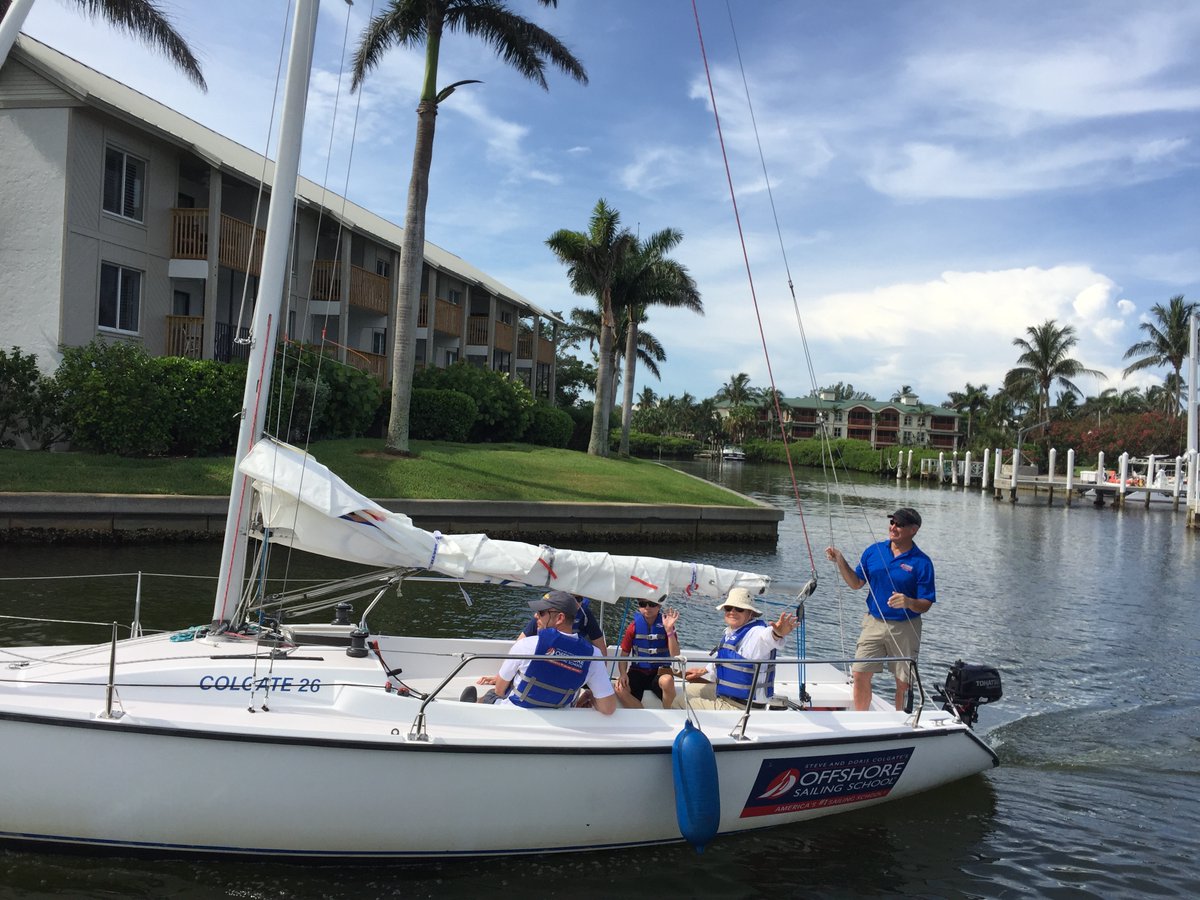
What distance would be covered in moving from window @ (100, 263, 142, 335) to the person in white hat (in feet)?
67.1

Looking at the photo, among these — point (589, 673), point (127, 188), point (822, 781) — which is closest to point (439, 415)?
point (127, 188)

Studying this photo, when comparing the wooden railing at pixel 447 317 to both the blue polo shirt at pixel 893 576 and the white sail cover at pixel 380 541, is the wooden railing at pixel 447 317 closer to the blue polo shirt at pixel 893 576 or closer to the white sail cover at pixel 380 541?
the white sail cover at pixel 380 541

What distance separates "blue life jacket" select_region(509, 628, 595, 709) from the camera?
251 inches

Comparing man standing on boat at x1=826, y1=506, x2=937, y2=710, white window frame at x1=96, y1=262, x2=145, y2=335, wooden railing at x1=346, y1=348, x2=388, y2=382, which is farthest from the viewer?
wooden railing at x1=346, y1=348, x2=388, y2=382

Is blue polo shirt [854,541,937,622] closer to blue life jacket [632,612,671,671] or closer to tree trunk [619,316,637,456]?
blue life jacket [632,612,671,671]

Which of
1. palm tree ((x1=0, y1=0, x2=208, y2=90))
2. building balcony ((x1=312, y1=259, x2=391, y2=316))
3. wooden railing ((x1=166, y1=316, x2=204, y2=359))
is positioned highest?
palm tree ((x1=0, y1=0, x2=208, y2=90))

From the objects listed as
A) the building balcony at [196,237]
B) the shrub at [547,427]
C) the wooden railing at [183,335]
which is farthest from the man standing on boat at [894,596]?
the shrub at [547,427]

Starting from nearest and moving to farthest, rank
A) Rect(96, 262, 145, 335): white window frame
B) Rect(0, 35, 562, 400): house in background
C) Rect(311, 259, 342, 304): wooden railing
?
Rect(0, 35, 562, 400): house in background < Rect(96, 262, 145, 335): white window frame < Rect(311, 259, 342, 304): wooden railing

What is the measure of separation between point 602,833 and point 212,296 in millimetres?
21741

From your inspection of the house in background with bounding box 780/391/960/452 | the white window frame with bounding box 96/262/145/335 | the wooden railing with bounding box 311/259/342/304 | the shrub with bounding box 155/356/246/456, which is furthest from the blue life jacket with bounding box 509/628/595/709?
the house in background with bounding box 780/391/960/452

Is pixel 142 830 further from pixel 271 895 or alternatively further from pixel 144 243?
pixel 144 243

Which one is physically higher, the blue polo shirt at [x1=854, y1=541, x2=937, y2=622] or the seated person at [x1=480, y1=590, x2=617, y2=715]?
the blue polo shirt at [x1=854, y1=541, x2=937, y2=622]

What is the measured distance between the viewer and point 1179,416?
244ft

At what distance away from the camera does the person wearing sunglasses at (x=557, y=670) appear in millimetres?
6367
